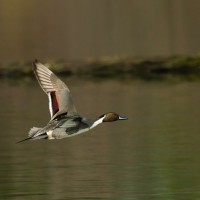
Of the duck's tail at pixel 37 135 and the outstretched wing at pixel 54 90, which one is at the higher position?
the outstretched wing at pixel 54 90

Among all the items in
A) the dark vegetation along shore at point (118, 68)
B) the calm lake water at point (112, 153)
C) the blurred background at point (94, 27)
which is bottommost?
the calm lake water at point (112, 153)

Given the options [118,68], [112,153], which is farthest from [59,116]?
[118,68]

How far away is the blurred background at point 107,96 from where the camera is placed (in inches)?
622

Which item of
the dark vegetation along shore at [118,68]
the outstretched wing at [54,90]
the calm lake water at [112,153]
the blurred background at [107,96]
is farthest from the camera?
the dark vegetation along shore at [118,68]

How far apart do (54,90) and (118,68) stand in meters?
26.2

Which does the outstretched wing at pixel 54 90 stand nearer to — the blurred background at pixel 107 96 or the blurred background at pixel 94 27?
the blurred background at pixel 107 96

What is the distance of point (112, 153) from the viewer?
1866 cm

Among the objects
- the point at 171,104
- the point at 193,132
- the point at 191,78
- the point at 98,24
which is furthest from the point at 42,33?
the point at 193,132

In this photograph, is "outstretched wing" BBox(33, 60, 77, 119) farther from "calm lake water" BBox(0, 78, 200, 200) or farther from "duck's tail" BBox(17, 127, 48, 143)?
"calm lake water" BBox(0, 78, 200, 200)

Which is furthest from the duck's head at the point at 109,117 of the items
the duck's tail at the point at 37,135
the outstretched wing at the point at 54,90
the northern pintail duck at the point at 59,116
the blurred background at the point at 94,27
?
the blurred background at the point at 94,27

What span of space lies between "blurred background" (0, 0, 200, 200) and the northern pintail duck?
1.29m

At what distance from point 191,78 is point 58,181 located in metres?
19.8

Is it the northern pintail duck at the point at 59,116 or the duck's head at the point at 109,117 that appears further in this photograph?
the duck's head at the point at 109,117

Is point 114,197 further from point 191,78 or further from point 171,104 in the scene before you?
point 191,78
